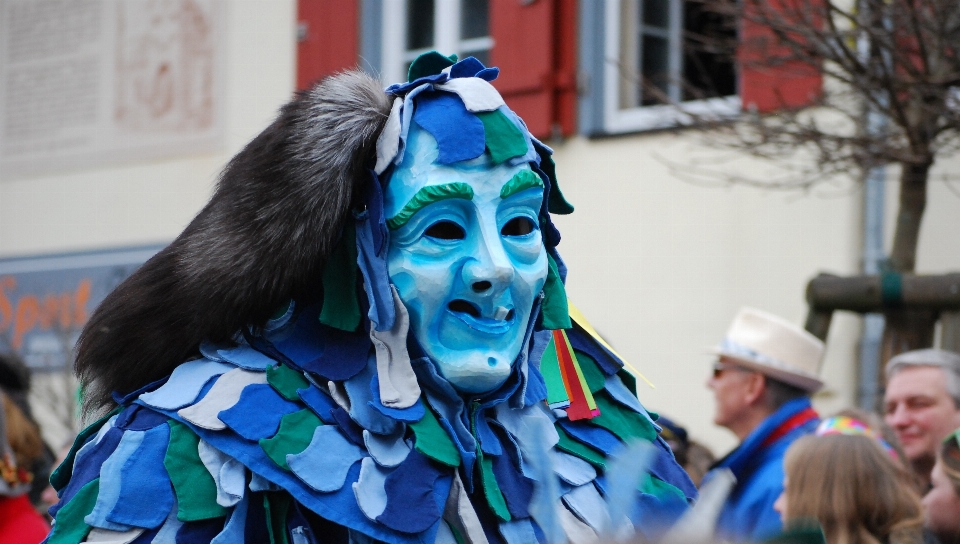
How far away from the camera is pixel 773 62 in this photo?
5.27m

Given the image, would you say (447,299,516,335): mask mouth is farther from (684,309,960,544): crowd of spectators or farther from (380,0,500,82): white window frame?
(380,0,500,82): white window frame

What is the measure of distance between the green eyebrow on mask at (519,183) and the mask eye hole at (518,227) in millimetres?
56

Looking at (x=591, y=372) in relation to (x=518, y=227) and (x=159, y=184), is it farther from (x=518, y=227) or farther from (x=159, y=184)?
(x=159, y=184)

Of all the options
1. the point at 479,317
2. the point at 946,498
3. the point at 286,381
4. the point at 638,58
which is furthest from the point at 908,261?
the point at 286,381

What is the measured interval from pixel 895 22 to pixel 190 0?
18.3 feet

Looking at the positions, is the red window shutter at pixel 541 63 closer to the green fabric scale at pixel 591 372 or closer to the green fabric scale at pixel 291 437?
the green fabric scale at pixel 591 372

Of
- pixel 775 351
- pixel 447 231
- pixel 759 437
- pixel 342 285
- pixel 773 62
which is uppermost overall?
pixel 773 62

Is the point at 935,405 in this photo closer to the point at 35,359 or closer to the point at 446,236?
the point at 446,236

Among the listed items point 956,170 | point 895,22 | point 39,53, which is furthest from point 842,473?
point 39,53

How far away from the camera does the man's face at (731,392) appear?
4625 millimetres

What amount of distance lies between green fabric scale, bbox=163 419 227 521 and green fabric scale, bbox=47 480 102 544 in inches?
5.1

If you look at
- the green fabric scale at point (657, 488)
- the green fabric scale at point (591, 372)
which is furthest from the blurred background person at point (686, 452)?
the green fabric scale at point (657, 488)

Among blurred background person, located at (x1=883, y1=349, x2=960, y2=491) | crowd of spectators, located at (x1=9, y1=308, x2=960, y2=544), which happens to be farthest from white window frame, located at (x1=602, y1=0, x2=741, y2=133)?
blurred background person, located at (x1=883, y1=349, x2=960, y2=491)

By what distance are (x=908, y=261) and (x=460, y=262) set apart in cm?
342
